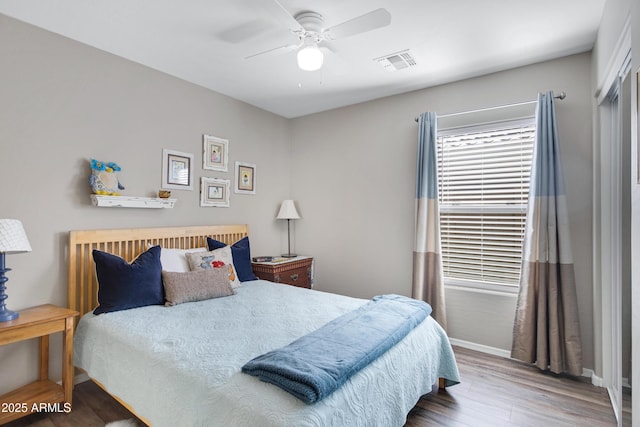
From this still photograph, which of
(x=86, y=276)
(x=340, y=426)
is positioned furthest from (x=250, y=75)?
(x=340, y=426)

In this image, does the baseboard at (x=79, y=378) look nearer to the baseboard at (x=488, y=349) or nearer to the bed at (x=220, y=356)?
the bed at (x=220, y=356)

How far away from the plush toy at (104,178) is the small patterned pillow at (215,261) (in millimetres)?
790

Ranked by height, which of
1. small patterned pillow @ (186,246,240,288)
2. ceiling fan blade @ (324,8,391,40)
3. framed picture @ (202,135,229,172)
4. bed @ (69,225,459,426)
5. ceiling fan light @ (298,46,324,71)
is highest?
ceiling fan blade @ (324,8,391,40)

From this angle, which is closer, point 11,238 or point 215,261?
point 11,238

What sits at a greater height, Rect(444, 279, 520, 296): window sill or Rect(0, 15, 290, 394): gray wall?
Rect(0, 15, 290, 394): gray wall

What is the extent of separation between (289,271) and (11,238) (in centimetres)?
235

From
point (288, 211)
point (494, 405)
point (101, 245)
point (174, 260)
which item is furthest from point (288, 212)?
point (494, 405)

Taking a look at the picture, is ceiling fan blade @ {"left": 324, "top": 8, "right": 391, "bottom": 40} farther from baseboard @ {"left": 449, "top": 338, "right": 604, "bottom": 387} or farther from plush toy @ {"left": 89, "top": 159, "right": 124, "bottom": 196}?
baseboard @ {"left": 449, "top": 338, "right": 604, "bottom": 387}

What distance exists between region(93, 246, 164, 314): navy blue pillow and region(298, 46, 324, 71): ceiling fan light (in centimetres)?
187

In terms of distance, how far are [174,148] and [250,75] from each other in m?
1.00

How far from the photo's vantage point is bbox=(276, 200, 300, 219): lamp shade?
13.6 ft

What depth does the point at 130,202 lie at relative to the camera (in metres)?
2.74

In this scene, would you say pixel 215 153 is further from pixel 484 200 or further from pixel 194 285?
pixel 484 200

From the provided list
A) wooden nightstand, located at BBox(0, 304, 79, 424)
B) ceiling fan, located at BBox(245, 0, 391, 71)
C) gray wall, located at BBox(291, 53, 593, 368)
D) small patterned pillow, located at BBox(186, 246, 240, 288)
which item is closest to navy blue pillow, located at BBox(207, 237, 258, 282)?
small patterned pillow, located at BBox(186, 246, 240, 288)
